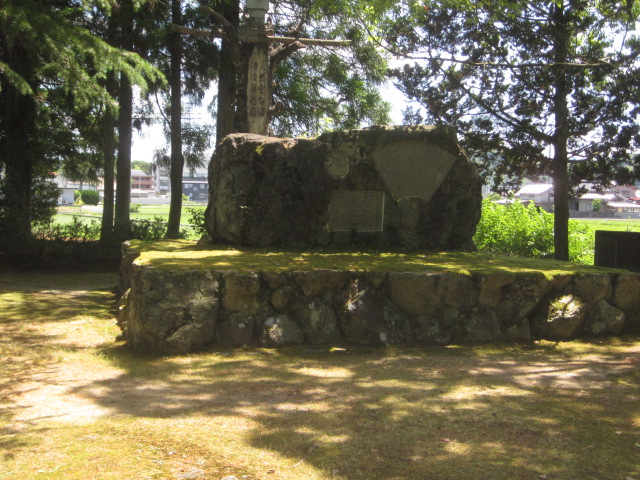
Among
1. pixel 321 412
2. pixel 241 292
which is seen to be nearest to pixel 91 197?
pixel 241 292

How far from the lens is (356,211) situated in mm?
9250

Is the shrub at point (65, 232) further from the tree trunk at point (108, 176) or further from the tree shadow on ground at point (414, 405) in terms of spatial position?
the tree shadow on ground at point (414, 405)

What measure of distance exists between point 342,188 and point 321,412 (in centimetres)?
492

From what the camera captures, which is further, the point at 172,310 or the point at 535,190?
the point at 535,190

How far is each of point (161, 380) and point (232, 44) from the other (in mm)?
8472

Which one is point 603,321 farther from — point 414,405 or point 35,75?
point 35,75

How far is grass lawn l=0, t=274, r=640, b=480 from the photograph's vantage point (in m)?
Result: 3.66

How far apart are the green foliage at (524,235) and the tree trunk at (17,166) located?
33.9 feet

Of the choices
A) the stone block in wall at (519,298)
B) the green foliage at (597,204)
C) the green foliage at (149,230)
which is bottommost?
the stone block in wall at (519,298)

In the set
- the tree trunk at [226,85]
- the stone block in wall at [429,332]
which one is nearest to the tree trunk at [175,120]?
the tree trunk at [226,85]

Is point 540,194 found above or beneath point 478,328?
above

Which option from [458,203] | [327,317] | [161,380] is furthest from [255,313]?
[458,203]

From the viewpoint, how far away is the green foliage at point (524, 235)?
14.5 m

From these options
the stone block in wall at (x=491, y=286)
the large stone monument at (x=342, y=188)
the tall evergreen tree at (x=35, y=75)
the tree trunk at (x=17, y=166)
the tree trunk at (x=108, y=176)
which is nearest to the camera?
the stone block in wall at (x=491, y=286)
